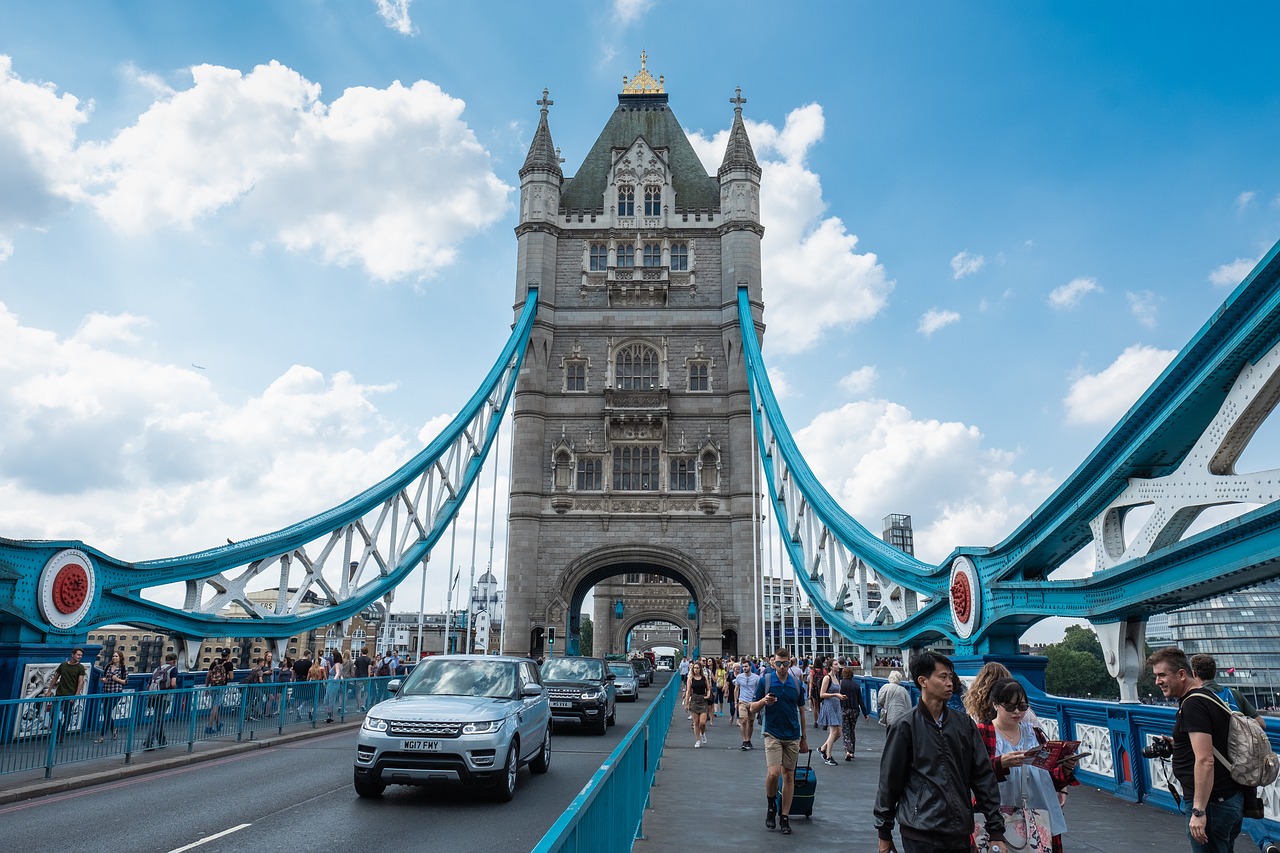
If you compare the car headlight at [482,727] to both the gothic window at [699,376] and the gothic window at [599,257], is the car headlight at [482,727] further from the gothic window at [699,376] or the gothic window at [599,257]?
the gothic window at [599,257]

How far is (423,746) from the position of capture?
930 cm

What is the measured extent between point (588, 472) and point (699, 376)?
6.56 metres

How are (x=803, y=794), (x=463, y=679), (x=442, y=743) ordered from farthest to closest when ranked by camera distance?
(x=463, y=679) < (x=442, y=743) < (x=803, y=794)

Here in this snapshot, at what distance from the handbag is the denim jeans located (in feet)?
2.45

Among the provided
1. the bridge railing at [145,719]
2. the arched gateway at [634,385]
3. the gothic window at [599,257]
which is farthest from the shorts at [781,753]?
the gothic window at [599,257]

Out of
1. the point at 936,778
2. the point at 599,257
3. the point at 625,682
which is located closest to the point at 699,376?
the point at 599,257

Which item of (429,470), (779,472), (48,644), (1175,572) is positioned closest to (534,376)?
(429,470)

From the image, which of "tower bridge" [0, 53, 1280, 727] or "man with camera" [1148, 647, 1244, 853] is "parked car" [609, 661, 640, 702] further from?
"man with camera" [1148, 647, 1244, 853]

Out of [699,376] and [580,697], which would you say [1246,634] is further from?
[580,697]

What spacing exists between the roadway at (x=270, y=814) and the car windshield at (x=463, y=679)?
1.09 m

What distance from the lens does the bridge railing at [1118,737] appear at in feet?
31.6

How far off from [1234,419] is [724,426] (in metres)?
30.4

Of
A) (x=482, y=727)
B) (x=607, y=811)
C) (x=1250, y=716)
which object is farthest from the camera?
(x=482, y=727)

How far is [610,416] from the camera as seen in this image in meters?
39.7
